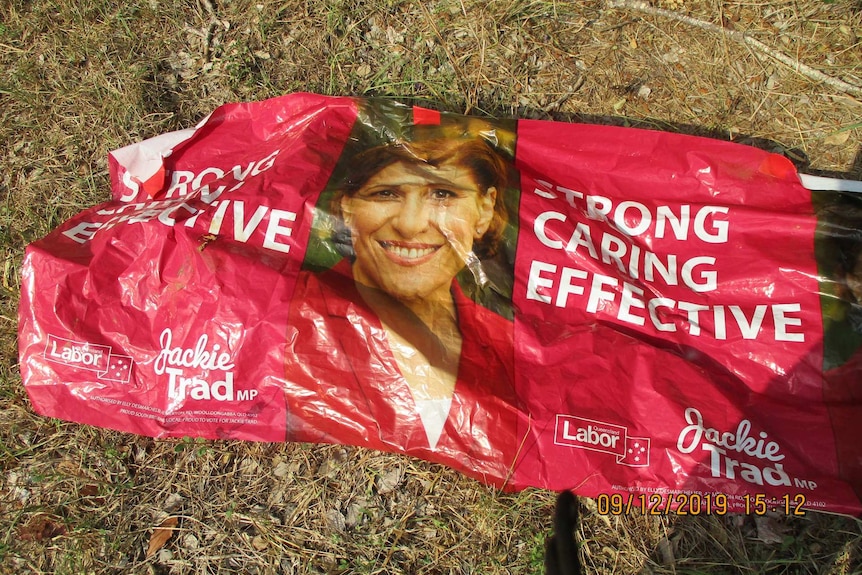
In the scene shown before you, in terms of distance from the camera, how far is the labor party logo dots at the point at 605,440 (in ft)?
5.25

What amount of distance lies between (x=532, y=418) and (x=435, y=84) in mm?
1362

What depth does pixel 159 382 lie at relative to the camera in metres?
1.71

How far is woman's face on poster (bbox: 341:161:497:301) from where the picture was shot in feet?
5.68

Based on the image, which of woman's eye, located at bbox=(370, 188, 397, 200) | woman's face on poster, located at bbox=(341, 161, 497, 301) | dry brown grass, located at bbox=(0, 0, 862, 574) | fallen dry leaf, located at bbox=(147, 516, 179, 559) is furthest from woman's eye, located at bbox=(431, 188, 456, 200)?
fallen dry leaf, located at bbox=(147, 516, 179, 559)

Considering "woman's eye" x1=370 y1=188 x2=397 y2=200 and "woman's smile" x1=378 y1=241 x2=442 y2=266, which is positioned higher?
"woman's eye" x1=370 y1=188 x2=397 y2=200

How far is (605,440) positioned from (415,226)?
781 millimetres

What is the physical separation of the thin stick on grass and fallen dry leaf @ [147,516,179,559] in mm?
2396

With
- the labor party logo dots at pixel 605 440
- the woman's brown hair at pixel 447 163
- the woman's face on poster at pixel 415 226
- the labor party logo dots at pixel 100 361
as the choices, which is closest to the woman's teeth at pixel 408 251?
the woman's face on poster at pixel 415 226

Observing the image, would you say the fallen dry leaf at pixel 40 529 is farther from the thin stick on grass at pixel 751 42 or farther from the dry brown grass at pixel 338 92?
the thin stick on grass at pixel 751 42

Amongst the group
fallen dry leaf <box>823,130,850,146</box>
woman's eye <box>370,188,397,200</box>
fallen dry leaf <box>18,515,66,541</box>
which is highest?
fallen dry leaf <box>823,130,850,146</box>
